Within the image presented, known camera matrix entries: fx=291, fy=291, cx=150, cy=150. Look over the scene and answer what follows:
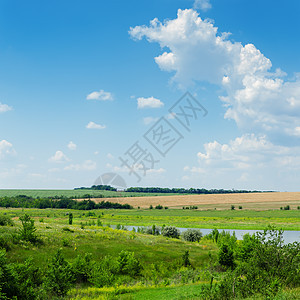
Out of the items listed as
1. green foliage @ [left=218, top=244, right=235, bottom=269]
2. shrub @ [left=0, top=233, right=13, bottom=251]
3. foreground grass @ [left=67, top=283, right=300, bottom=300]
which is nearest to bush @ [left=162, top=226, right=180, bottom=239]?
green foliage @ [left=218, top=244, right=235, bottom=269]

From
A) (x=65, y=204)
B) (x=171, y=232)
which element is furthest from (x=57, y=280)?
(x=65, y=204)

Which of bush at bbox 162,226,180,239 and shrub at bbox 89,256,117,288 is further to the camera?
bush at bbox 162,226,180,239

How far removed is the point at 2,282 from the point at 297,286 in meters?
16.1

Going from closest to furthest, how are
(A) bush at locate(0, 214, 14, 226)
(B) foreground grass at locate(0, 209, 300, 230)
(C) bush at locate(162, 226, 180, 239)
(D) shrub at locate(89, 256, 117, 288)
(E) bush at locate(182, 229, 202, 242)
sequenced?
1. (D) shrub at locate(89, 256, 117, 288)
2. (A) bush at locate(0, 214, 14, 226)
3. (E) bush at locate(182, 229, 202, 242)
4. (C) bush at locate(162, 226, 180, 239)
5. (B) foreground grass at locate(0, 209, 300, 230)

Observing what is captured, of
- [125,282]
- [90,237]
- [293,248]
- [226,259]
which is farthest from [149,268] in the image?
[293,248]

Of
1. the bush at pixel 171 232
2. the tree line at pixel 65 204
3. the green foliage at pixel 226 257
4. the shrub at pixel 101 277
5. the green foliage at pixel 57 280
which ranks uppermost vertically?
the green foliage at pixel 57 280

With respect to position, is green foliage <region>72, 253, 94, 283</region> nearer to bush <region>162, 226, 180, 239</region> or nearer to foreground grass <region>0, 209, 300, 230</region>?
bush <region>162, 226, 180, 239</region>

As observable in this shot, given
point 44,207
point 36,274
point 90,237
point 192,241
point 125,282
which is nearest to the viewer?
point 36,274

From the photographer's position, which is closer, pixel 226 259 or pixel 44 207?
pixel 226 259

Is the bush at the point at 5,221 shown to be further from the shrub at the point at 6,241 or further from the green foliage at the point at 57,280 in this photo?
the green foliage at the point at 57,280

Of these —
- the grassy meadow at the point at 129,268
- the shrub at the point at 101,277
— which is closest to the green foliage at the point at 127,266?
the grassy meadow at the point at 129,268

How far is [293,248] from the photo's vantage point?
1698 cm

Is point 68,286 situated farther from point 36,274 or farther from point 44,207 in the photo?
point 44,207

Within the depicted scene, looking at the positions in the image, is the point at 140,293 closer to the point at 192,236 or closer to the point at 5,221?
the point at 5,221
